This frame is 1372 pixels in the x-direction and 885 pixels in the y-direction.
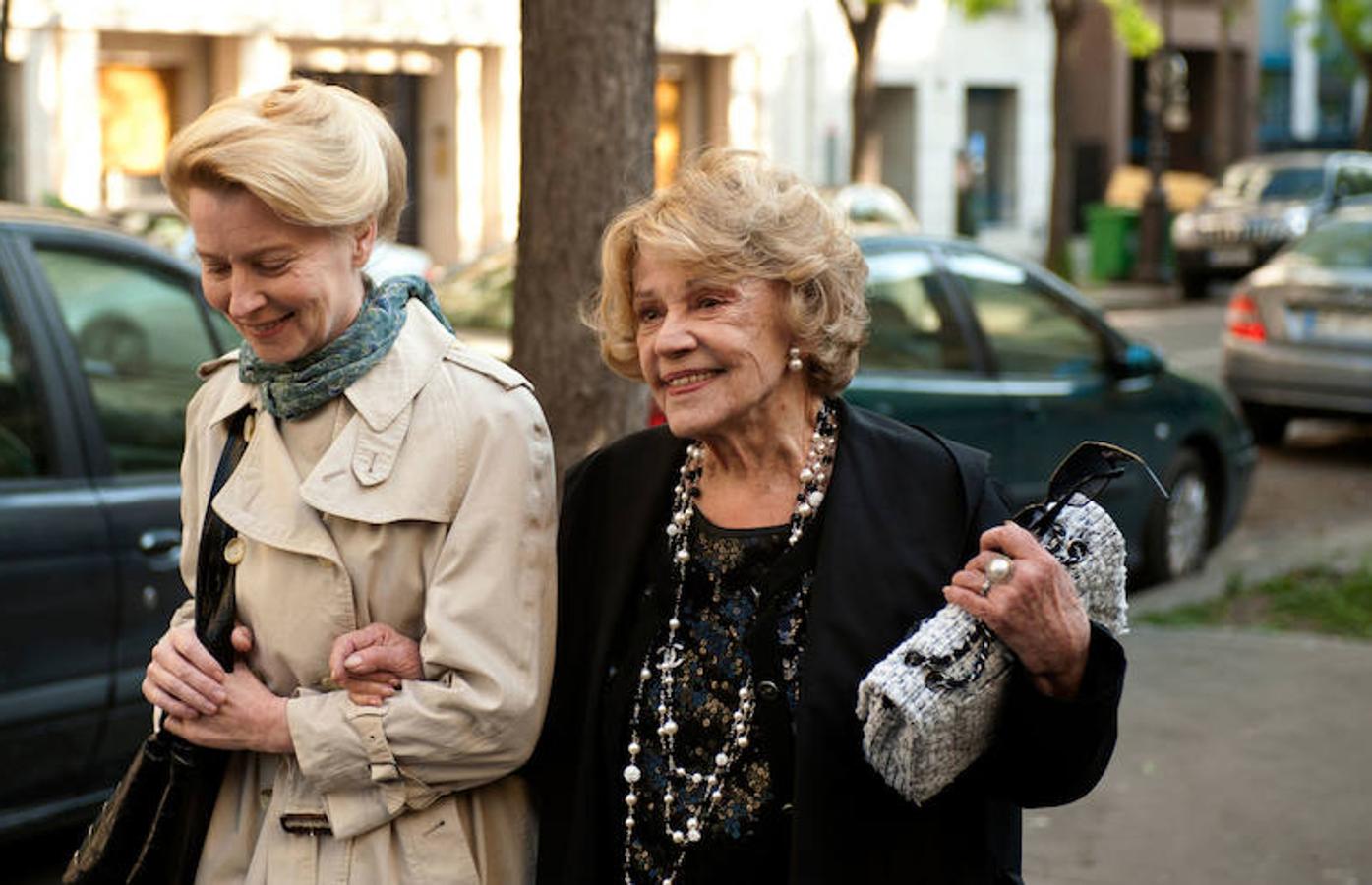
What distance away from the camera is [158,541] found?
16.6 ft

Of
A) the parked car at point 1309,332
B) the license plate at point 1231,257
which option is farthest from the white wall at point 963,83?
the parked car at point 1309,332

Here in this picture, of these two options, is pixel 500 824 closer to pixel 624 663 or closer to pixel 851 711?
pixel 624 663

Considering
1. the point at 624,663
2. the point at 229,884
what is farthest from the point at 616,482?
the point at 229,884

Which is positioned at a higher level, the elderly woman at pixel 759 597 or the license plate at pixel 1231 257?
the elderly woman at pixel 759 597

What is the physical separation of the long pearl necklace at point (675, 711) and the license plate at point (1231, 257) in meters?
26.9

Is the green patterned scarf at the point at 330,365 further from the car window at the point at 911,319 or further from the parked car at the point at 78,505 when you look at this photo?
the car window at the point at 911,319

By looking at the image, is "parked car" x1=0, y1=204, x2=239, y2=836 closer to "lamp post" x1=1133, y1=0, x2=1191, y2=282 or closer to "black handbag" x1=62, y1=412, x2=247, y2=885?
"black handbag" x1=62, y1=412, x2=247, y2=885

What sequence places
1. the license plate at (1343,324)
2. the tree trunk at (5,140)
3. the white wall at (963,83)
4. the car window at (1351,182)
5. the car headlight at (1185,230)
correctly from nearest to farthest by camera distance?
the tree trunk at (5,140) → the license plate at (1343,324) → the car headlight at (1185,230) → the car window at (1351,182) → the white wall at (963,83)

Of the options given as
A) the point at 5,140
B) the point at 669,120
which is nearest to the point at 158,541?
the point at 5,140

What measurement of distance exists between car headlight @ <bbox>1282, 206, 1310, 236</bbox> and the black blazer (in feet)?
89.5

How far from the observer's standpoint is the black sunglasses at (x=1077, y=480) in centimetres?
246

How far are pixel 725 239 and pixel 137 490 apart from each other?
2.85 meters

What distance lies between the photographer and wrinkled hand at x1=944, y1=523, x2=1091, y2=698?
238cm

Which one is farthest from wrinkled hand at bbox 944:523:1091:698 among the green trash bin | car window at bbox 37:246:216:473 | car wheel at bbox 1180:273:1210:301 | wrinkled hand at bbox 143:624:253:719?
the green trash bin
